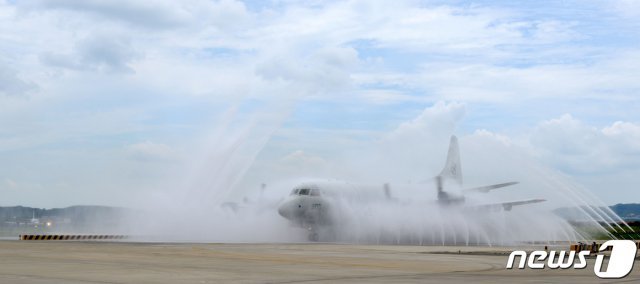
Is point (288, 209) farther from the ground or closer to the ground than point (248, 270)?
farther from the ground

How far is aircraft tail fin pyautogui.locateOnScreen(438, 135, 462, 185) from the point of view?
82625 millimetres

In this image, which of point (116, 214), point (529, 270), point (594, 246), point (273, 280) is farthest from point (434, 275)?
point (116, 214)

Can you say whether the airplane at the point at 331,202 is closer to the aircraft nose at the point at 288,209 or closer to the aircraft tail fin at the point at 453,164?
the aircraft nose at the point at 288,209

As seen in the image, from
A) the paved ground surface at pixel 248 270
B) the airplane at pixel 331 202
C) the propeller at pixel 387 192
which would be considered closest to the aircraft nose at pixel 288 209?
the airplane at pixel 331 202

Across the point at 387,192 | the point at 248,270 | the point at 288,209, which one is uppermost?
the point at 387,192

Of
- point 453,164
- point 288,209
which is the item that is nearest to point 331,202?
point 288,209

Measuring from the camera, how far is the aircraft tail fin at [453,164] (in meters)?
82.6

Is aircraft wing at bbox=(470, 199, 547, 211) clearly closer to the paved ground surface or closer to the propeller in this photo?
the propeller

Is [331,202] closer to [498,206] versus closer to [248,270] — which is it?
[498,206]

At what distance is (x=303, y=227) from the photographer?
185 ft

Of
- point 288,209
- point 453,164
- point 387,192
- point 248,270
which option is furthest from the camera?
point 453,164

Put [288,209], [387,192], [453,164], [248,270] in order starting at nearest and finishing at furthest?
1. [248,270]
2. [288,209]
3. [387,192]
4. [453,164]

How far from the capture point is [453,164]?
83312 mm

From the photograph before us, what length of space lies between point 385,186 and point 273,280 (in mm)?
42476
